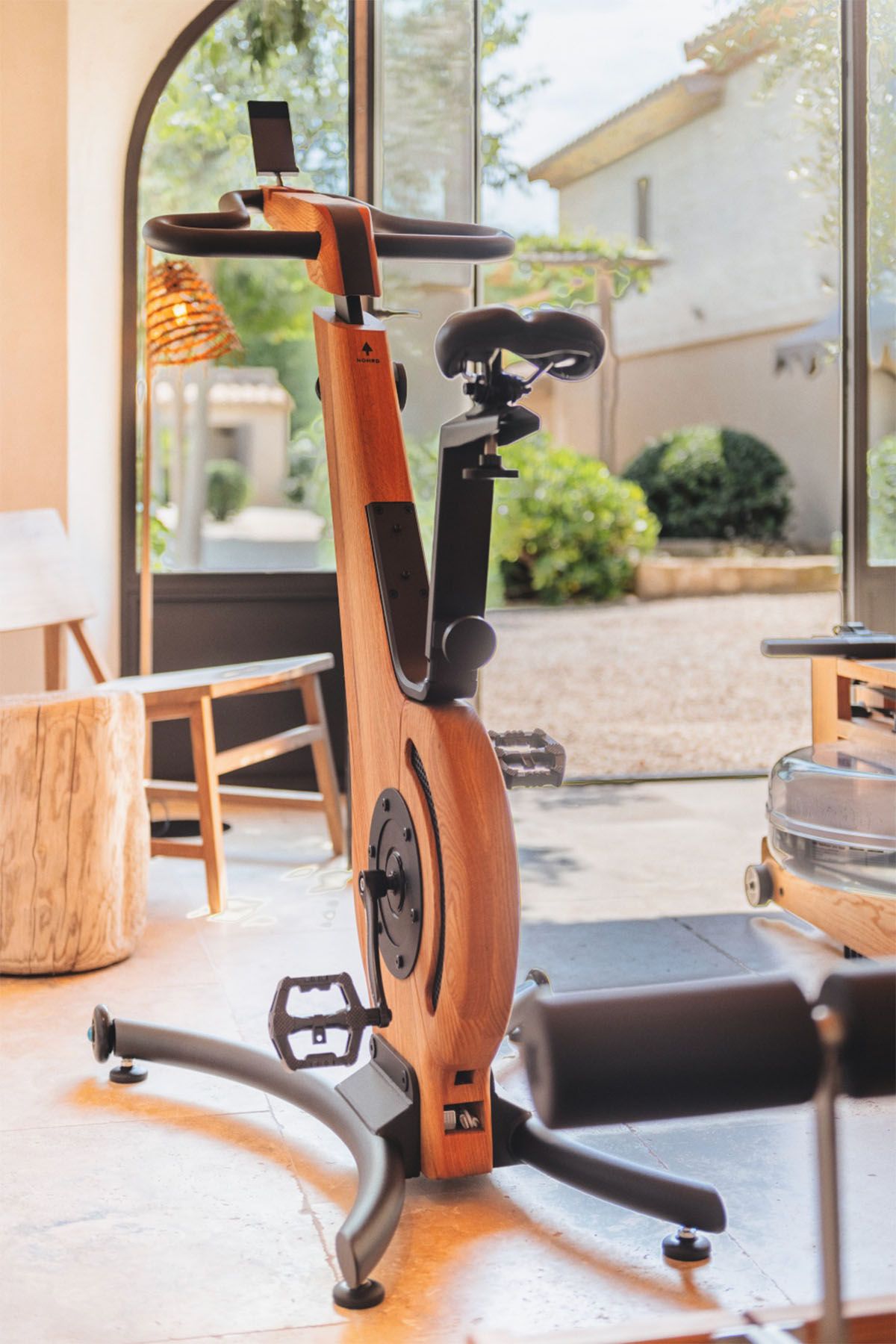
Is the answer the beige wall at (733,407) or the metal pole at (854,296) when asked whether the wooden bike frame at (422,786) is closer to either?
the metal pole at (854,296)

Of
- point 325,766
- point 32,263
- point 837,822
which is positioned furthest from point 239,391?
point 837,822

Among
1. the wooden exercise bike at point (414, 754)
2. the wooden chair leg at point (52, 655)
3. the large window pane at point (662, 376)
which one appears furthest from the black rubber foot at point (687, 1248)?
the large window pane at point (662, 376)

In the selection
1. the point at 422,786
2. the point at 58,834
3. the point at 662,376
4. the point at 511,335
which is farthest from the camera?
the point at 662,376

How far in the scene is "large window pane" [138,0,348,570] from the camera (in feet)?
14.2

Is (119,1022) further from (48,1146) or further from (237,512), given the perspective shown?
(237,512)

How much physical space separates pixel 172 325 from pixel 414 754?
234 centimetres

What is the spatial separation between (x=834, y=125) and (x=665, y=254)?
8.16 meters

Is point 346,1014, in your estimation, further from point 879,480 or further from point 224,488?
point 879,480

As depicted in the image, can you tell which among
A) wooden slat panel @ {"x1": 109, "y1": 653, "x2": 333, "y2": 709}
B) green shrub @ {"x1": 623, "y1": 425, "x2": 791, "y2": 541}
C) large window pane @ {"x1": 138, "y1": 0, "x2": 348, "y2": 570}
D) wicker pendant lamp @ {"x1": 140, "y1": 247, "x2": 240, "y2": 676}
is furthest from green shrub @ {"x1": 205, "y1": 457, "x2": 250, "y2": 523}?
green shrub @ {"x1": 623, "y1": 425, "x2": 791, "y2": 541}

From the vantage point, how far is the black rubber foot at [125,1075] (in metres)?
2.19

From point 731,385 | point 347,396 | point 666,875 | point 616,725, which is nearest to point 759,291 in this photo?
point 731,385

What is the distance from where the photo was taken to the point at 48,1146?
195cm

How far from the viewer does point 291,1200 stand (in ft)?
5.91

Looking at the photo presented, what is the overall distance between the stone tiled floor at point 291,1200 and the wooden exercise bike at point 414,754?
0.07 metres
